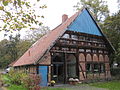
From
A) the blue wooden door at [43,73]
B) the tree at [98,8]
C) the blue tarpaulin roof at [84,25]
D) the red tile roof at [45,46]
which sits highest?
the tree at [98,8]

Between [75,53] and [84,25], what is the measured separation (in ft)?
12.8

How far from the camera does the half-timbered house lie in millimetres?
19359

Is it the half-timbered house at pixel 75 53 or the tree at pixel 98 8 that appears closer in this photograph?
the half-timbered house at pixel 75 53

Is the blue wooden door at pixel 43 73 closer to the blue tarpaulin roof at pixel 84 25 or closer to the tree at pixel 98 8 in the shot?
the blue tarpaulin roof at pixel 84 25

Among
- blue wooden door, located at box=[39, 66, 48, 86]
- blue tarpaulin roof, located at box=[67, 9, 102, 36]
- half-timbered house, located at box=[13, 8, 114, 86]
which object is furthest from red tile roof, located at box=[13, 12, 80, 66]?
blue wooden door, located at box=[39, 66, 48, 86]

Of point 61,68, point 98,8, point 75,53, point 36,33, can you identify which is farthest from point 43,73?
point 36,33

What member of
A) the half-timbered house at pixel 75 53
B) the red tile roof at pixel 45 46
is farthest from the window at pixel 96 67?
the red tile roof at pixel 45 46

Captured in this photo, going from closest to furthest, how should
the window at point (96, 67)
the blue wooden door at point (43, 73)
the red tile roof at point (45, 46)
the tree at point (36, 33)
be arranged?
the blue wooden door at point (43, 73)
the red tile roof at point (45, 46)
the window at point (96, 67)
the tree at point (36, 33)

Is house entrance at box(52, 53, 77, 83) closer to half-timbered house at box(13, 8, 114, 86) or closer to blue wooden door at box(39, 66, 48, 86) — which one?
half-timbered house at box(13, 8, 114, 86)

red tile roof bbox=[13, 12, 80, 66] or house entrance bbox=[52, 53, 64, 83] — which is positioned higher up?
red tile roof bbox=[13, 12, 80, 66]

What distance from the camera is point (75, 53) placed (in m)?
22.0

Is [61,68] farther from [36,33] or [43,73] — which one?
[36,33]

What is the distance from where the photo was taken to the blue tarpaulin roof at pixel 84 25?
22000 mm

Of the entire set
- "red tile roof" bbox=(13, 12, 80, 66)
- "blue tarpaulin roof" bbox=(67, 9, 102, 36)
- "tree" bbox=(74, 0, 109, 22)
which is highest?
"tree" bbox=(74, 0, 109, 22)
